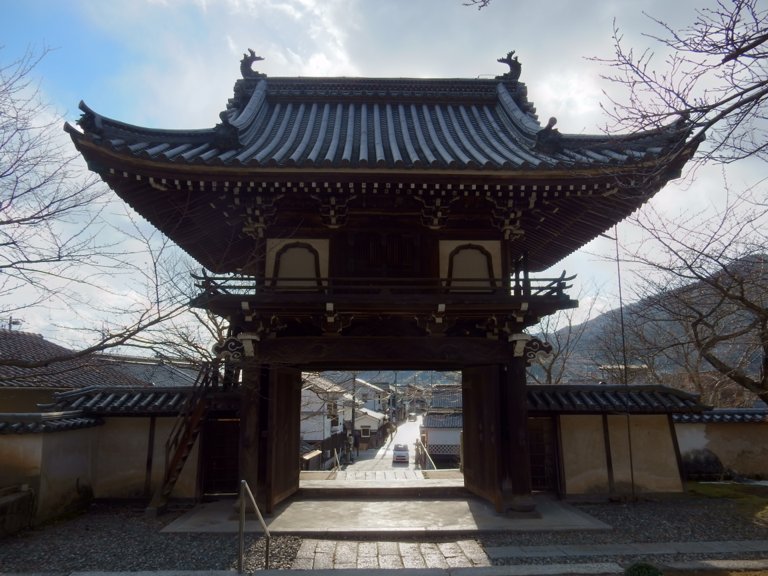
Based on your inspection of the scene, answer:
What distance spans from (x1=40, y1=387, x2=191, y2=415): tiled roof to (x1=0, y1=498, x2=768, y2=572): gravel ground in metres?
1.99

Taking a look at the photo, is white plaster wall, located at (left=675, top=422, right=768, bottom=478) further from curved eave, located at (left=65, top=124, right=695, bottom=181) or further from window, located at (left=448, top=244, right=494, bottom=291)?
curved eave, located at (left=65, top=124, right=695, bottom=181)

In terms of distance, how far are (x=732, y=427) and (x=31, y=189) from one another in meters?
16.2

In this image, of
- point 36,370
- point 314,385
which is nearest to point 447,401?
point 314,385

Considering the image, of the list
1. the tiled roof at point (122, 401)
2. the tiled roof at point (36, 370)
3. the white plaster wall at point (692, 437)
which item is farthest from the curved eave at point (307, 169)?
the tiled roof at point (36, 370)

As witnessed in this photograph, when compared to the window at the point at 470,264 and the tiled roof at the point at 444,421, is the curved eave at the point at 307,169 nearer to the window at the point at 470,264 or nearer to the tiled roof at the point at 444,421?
the window at the point at 470,264

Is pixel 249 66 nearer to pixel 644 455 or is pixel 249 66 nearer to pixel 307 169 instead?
pixel 307 169

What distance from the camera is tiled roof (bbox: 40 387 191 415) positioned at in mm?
10664

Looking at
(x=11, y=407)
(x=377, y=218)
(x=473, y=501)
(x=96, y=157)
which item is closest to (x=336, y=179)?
(x=377, y=218)

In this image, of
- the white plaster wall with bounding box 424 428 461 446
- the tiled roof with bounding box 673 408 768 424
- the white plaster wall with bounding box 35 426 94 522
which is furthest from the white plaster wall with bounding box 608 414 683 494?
the white plaster wall with bounding box 424 428 461 446

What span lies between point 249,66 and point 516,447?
38.7 feet

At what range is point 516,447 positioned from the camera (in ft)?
29.6

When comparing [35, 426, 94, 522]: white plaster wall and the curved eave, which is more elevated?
the curved eave

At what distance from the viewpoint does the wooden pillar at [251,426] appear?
28.5 ft

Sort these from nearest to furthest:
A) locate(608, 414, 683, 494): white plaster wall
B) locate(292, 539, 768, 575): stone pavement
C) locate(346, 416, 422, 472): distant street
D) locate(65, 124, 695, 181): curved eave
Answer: locate(292, 539, 768, 575): stone pavement
locate(65, 124, 695, 181): curved eave
locate(608, 414, 683, 494): white plaster wall
locate(346, 416, 422, 472): distant street
